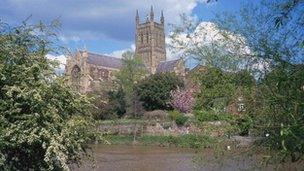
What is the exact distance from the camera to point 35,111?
11.9 meters

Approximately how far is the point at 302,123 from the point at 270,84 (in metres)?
3.27

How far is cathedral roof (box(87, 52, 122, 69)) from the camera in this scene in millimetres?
121287

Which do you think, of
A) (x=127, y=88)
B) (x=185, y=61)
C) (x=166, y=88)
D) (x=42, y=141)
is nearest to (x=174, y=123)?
(x=166, y=88)

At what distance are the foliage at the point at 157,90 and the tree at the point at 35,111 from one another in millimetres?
61808

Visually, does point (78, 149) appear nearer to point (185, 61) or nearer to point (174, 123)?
point (185, 61)

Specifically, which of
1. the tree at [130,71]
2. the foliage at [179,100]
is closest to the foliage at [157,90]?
the foliage at [179,100]

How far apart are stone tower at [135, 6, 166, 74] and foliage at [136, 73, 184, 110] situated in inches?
2609

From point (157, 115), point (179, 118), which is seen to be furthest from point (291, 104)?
point (157, 115)

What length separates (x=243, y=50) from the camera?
1323 centimetres

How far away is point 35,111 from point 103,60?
375 feet

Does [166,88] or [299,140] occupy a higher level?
[166,88]

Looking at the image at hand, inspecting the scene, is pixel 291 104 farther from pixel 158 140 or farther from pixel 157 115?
pixel 157 115

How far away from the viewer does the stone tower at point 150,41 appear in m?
147

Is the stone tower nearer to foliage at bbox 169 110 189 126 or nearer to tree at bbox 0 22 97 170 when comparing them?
foliage at bbox 169 110 189 126
